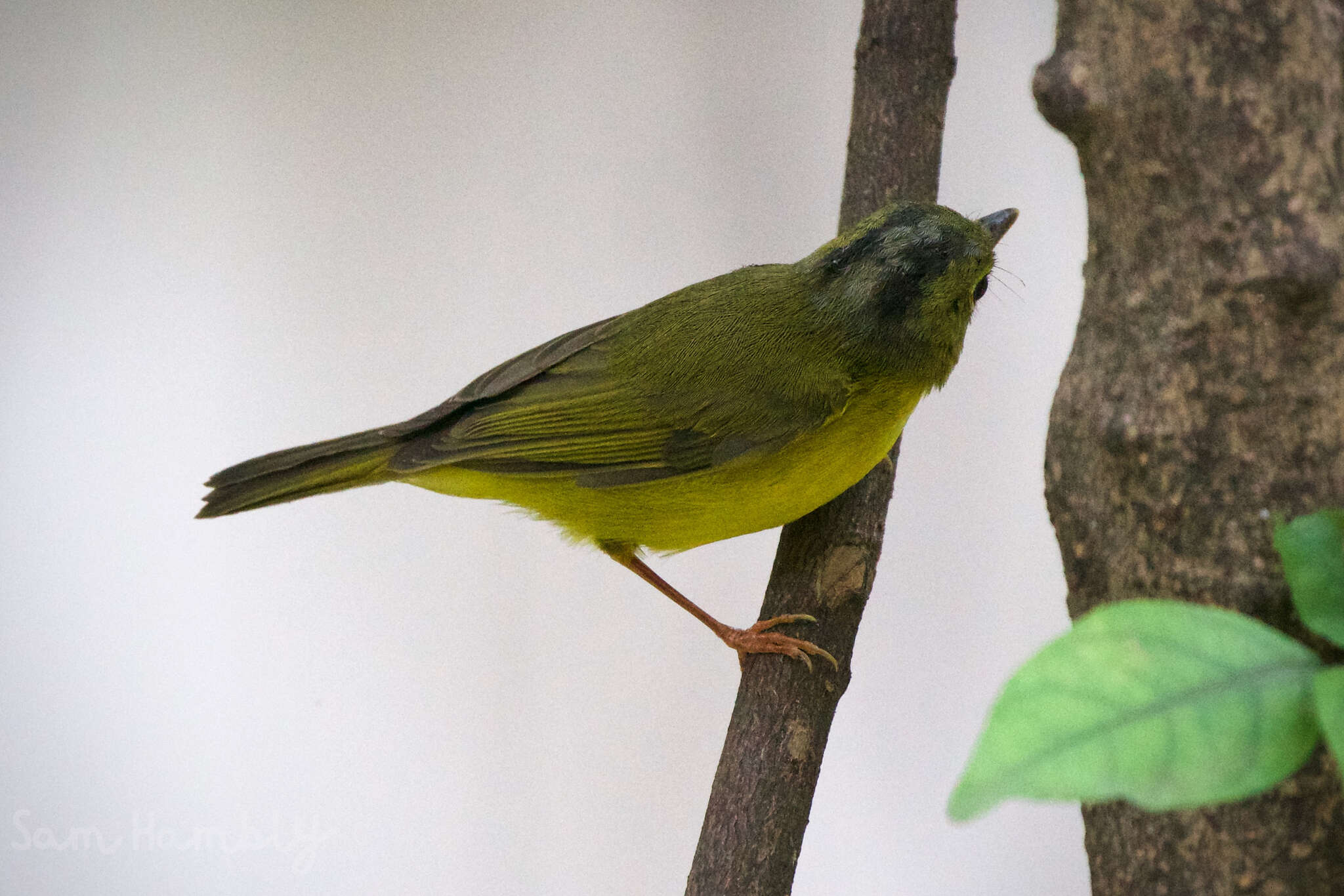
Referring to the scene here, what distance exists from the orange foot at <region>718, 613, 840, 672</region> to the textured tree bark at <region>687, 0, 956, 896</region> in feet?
0.07

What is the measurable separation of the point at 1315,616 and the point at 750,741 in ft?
3.41

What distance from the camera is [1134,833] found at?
129cm

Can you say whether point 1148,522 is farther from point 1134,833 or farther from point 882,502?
point 882,502

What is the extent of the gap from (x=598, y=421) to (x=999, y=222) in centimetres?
92

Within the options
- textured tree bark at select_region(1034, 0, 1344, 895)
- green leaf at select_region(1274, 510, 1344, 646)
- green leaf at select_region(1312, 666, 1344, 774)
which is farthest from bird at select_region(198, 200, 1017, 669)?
green leaf at select_region(1312, 666, 1344, 774)

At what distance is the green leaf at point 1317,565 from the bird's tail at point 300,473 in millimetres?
1675

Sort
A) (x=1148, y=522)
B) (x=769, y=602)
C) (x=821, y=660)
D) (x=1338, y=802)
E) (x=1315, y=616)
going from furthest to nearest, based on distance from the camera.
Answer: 1. (x=769, y=602)
2. (x=821, y=660)
3. (x=1148, y=522)
4. (x=1338, y=802)
5. (x=1315, y=616)

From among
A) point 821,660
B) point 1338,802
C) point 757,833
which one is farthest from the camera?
point 821,660

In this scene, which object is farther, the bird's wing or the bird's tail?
the bird's tail

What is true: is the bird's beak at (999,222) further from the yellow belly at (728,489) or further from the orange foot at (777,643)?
the orange foot at (777,643)

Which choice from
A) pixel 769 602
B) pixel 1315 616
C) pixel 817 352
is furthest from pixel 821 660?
pixel 1315 616

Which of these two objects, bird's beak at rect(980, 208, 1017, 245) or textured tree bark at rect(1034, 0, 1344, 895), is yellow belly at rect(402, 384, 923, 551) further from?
textured tree bark at rect(1034, 0, 1344, 895)

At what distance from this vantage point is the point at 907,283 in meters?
1.96

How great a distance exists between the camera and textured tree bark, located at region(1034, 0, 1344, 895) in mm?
1166
